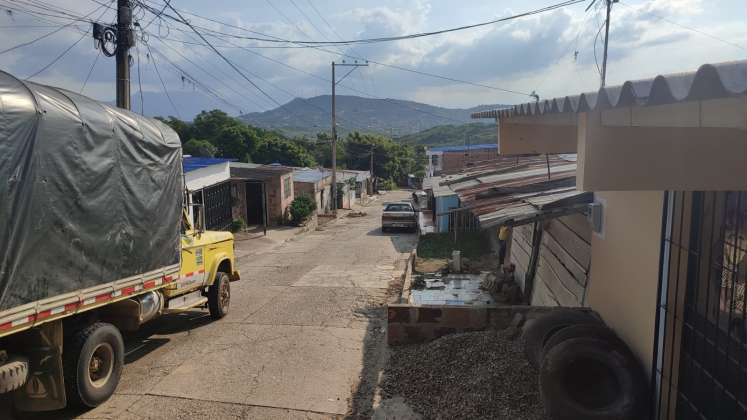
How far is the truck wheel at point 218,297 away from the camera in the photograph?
32.0ft

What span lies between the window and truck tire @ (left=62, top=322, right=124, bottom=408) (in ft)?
71.8

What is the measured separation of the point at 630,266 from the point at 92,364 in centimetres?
576

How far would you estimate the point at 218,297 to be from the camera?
9.76 metres

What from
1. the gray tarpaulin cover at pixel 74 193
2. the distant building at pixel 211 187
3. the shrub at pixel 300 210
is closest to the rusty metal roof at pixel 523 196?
the gray tarpaulin cover at pixel 74 193

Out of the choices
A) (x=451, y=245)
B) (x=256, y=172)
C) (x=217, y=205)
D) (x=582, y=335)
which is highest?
(x=256, y=172)

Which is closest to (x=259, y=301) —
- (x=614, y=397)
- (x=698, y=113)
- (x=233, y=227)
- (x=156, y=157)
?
(x=156, y=157)

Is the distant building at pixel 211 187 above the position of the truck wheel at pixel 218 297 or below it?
above

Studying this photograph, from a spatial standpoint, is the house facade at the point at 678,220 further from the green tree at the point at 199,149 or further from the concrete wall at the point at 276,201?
the green tree at the point at 199,149

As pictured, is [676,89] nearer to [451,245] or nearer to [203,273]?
[203,273]

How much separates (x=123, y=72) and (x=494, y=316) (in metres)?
10.1

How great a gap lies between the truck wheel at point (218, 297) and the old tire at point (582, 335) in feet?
20.4

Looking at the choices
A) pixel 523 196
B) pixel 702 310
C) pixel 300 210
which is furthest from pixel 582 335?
pixel 300 210

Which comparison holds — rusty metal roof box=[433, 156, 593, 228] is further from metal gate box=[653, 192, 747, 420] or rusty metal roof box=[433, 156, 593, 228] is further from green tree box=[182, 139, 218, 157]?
green tree box=[182, 139, 218, 157]

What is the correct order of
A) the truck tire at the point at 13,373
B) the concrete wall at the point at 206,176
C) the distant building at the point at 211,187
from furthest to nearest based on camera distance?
1. the distant building at the point at 211,187
2. the concrete wall at the point at 206,176
3. the truck tire at the point at 13,373
